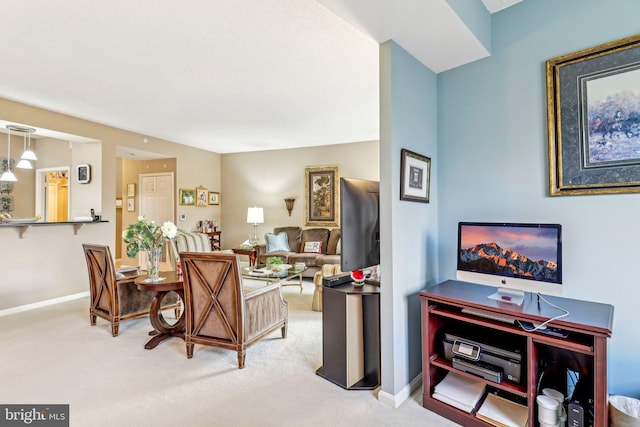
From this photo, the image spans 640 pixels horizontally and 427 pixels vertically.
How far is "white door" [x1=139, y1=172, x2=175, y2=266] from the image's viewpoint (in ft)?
21.1

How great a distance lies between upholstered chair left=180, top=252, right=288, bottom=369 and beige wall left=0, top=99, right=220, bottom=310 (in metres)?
2.99

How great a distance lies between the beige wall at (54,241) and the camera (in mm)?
3852

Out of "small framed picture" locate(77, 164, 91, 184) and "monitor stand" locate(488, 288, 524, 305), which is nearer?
"monitor stand" locate(488, 288, 524, 305)

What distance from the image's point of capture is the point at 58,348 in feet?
9.29

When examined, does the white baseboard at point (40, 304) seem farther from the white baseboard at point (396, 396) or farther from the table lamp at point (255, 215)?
the white baseboard at point (396, 396)

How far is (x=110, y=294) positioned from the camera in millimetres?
3125

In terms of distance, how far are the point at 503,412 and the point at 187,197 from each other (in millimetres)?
6233

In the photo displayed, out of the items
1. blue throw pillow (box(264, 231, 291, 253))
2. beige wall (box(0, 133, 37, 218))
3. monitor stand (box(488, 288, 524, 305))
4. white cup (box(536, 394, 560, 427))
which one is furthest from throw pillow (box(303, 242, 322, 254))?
beige wall (box(0, 133, 37, 218))

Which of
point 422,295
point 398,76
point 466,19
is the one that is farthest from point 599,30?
point 422,295

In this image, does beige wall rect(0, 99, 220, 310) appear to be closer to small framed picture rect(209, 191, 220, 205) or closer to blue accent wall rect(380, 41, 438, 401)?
small framed picture rect(209, 191, 220, 205)

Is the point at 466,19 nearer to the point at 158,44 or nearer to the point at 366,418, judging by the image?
the point at 158,44

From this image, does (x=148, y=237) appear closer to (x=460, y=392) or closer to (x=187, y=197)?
(x=460, y=392)

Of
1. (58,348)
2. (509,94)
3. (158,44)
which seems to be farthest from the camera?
(58,348)

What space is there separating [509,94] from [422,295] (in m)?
1.47
